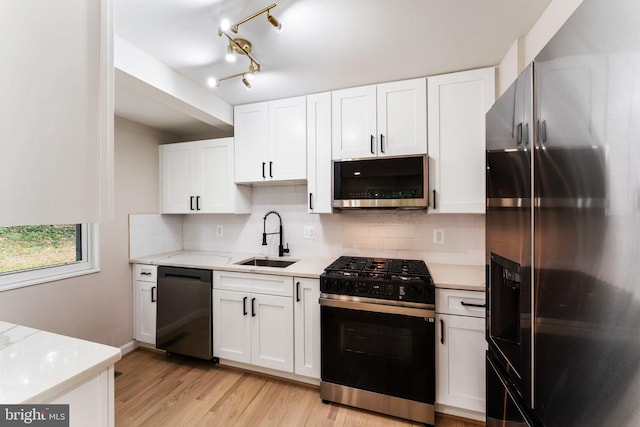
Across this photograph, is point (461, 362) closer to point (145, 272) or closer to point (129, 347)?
point (145, 272)

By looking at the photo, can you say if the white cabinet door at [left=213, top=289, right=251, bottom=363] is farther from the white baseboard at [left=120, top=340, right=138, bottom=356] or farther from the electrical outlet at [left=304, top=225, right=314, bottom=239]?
the white baseboard at [left=120, top=340, right=138, bottom=356]

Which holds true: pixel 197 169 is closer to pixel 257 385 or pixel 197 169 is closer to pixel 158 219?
pixel 158 219

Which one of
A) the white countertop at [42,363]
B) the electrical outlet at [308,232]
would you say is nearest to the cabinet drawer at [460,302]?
the electrical outlet at [308,232]

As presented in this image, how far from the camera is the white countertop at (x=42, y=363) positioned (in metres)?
0.71

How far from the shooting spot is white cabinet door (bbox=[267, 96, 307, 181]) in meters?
2.33

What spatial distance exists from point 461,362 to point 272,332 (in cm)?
138

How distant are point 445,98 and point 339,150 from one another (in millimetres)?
885

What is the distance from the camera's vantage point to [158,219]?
2910mm

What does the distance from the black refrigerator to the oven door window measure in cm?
74

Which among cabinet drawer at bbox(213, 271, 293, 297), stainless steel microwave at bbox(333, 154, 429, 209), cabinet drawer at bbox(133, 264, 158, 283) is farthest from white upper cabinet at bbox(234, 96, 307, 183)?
cabinet drawer at bbox(133, 264, 158, 283)

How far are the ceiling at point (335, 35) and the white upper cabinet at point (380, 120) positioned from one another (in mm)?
106

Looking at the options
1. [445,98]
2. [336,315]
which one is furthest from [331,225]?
[445,98]

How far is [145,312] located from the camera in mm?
2574

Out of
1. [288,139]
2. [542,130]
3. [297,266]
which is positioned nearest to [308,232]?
[297,266]
